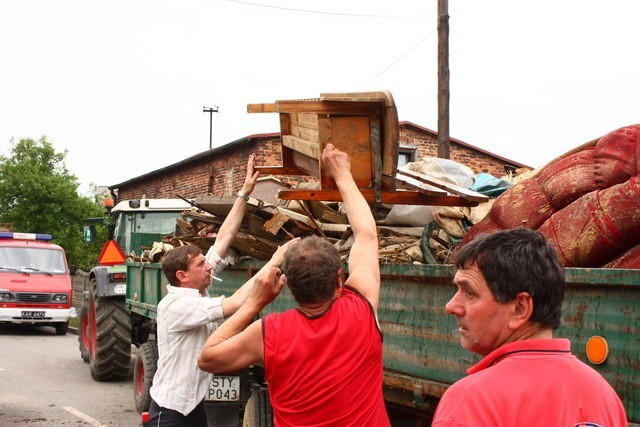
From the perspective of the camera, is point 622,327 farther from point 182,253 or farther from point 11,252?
point 11,252

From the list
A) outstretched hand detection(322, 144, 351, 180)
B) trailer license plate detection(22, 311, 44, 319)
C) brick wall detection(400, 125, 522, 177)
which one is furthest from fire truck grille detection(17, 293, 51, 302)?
outstretched hand detection(322, 144, 351, 180)

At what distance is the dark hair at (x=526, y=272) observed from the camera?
1.86m

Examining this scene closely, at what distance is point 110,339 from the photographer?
11.6 metres

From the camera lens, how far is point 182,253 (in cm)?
500

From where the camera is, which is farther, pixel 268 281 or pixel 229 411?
pixel 229 411

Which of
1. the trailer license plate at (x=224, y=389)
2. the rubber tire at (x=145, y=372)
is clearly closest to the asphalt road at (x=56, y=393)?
the rubber tire at (x=145, y=372)

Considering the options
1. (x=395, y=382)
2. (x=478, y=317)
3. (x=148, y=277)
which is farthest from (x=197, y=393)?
(x=148, y=277)

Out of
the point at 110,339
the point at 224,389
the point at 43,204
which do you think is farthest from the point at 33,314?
the point at 43,204

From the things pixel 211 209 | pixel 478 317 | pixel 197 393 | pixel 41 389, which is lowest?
pixel 41 389

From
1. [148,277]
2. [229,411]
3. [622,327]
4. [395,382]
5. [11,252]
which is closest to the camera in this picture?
[622,327]

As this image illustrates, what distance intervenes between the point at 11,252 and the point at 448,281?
18.1 metres

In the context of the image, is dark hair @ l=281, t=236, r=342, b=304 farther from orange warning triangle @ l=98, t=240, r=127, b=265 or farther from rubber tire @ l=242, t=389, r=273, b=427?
orange warning triangle @ l=98, t=240, r=127, b=265

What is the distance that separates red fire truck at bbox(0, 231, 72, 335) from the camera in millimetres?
19469

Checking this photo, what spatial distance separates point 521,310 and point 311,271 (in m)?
1.31
